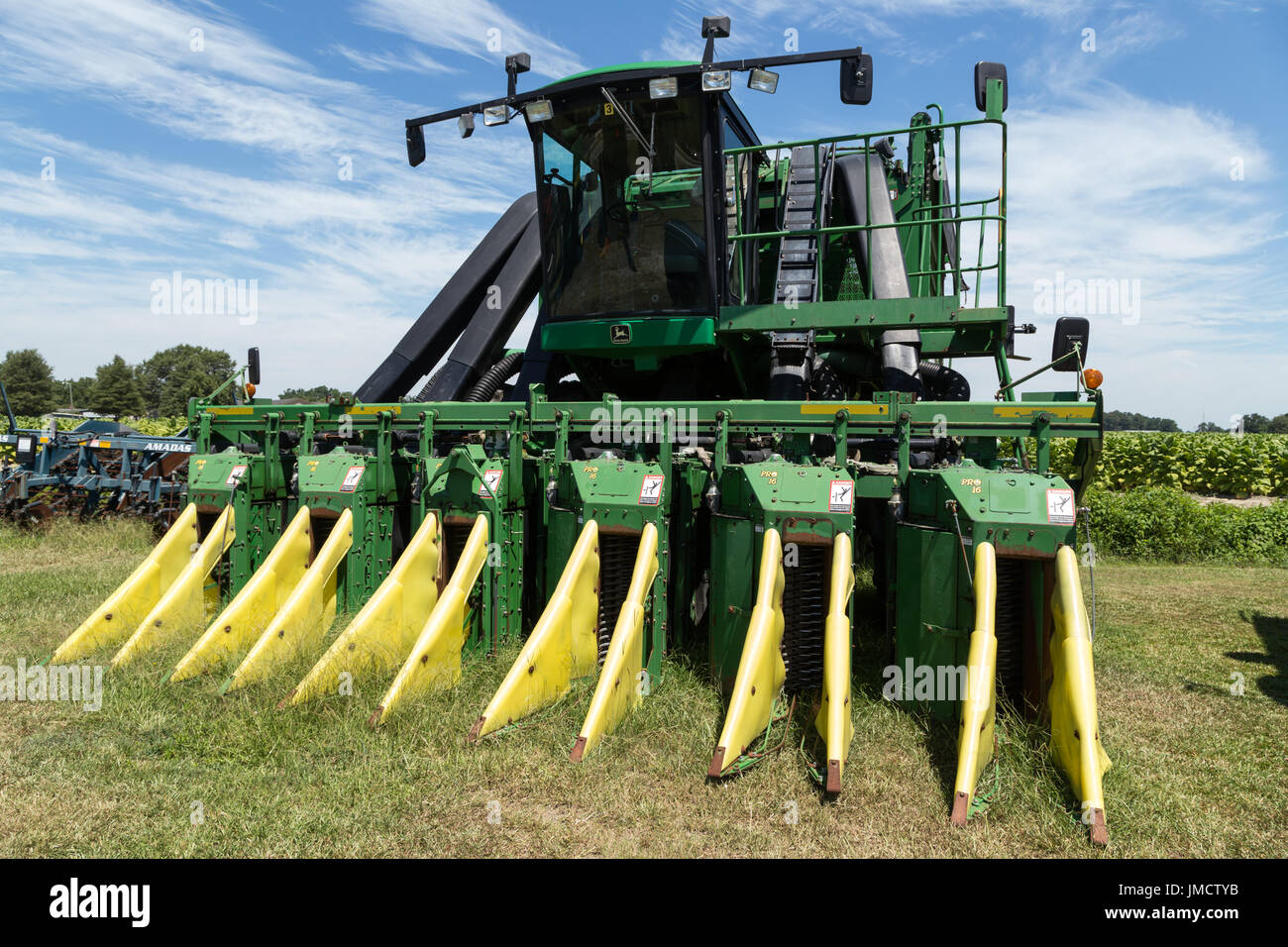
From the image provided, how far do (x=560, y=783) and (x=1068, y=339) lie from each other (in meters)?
4.05

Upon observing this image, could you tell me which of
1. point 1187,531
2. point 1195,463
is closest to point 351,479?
point 1187,531

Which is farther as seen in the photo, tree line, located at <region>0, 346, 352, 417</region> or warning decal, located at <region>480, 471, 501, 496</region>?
tree line, located at <region>0, 346, 352, 417</region>

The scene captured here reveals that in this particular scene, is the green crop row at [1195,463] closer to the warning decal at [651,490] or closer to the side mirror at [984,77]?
the side mirror at [984,77]

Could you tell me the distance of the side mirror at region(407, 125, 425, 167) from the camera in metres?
7.12

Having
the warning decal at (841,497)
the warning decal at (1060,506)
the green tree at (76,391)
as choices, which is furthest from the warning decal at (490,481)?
the green tree at (76,391)

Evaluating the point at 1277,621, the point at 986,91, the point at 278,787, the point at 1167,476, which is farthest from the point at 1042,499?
the point at 1167,476

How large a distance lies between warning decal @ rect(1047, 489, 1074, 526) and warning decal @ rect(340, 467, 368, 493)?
4.40m

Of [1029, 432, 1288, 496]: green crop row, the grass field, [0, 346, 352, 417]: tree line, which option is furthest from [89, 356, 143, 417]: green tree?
the grass field

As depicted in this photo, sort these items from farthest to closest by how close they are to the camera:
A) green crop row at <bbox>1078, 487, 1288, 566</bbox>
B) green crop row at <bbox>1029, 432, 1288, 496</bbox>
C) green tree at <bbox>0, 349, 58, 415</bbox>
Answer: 1. green tree at <bbox>0, 349, 58, 415</bbox>
2. green crop row at <bbox>1029, 432, 1288, 496</bbox>
3. green crop row at <bbox>1078, 487, 1288, 566</bbox>

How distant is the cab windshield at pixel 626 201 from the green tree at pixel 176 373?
61271 millimetres

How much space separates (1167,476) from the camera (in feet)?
59.2

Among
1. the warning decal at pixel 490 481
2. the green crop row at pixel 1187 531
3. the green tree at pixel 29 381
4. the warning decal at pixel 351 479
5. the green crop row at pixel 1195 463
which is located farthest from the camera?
the green tree at pixel 29 381

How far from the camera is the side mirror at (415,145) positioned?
7.12m

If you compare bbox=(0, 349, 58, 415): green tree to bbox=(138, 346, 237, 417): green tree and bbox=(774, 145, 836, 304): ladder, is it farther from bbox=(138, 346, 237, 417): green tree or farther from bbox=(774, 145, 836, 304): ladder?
bbox=(774, 145, 836, 304): ladder
